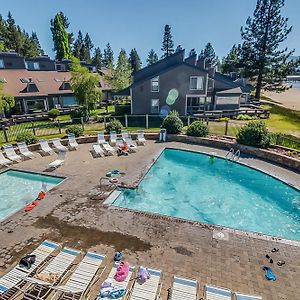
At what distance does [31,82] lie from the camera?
115 ft

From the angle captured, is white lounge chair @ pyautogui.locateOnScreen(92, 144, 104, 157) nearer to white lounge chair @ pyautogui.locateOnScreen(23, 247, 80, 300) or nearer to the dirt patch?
the dirt patch

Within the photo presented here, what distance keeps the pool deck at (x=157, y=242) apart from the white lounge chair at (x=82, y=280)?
1.16 ft

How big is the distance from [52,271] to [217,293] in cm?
474

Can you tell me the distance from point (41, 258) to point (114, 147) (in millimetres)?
12919

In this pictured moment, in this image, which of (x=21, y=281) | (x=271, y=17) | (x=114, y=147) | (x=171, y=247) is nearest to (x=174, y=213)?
(x=171, y=247)

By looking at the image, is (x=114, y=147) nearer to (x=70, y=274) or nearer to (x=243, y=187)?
(x=243, y=187)

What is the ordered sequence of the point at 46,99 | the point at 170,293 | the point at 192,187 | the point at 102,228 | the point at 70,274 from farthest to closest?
1. the point at 46,99
2. the point at 192,187
3. the point at 102,228
4. the point at 70,274
5. the point at 170,293

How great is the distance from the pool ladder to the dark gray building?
49.8 feet

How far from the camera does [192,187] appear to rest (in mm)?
14117

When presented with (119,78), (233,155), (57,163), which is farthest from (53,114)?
(233,155)

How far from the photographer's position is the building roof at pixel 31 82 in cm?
3319

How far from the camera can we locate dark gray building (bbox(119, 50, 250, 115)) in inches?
1221

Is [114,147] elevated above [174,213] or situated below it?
above

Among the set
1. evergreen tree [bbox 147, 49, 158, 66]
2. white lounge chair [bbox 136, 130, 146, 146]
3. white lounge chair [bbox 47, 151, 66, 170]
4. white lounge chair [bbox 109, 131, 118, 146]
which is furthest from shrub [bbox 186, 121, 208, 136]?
evergreen tree [bbox 147, 49, 158, 66]
